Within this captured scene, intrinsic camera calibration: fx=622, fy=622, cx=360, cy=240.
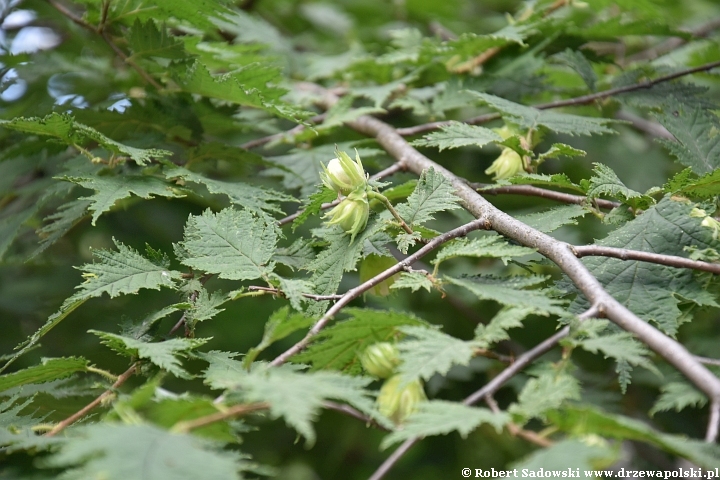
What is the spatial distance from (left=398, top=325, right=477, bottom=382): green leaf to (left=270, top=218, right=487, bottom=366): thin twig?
0.43 ft

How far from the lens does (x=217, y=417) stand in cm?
71

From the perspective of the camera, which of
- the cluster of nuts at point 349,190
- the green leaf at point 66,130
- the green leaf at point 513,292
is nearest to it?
the green leaf at point 513,292

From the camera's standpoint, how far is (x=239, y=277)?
965 millimetres

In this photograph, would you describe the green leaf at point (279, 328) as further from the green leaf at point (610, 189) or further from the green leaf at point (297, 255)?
the green leaf at point (610, 189)

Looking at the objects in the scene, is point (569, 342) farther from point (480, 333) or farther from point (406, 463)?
point (406, 463)

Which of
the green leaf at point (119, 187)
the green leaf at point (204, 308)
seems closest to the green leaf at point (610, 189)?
the green leaf at point (204, 308)

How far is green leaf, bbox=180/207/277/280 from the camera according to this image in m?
0.99

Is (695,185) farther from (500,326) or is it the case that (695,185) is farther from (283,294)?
(283,294)

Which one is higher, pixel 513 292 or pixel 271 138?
pixel 513 292

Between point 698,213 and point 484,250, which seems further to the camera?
point 698,213

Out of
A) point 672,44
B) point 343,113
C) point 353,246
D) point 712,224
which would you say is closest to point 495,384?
point 353,246

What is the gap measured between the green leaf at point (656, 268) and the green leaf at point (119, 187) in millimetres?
757

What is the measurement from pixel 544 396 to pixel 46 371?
71cm

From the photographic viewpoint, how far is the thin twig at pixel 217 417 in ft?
2.30
